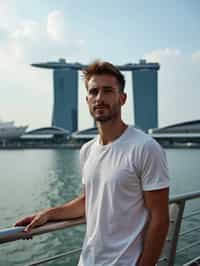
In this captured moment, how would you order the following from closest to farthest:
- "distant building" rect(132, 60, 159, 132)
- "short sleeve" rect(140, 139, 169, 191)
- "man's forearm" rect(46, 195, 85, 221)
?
"short sleeve" rect(140, 139, 169, 191), "man's forearm" rect(46, 195, 85, 221), "distant building" rect(132, 60, 159, 132)

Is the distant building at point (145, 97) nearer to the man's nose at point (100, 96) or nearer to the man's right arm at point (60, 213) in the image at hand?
the man's right arm at point (60, 213)

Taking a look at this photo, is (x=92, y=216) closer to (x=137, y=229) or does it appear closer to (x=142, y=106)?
(x=137, y=229)

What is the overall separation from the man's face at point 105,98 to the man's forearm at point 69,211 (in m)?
0.34

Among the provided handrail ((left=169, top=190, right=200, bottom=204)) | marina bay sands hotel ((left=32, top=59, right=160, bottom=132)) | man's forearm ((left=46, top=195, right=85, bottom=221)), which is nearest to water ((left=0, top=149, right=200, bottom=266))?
handrail ((left=169, top=190, right=200, bottom=204))

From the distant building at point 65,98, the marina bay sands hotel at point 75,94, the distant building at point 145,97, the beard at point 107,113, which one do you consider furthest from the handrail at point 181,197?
the distant building at point 65,98

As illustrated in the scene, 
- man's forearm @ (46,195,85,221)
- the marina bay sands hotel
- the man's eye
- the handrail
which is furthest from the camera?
the marina bay sands hotel

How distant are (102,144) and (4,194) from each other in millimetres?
14914

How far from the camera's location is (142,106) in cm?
7869

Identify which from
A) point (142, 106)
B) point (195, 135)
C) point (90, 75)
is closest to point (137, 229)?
point (90, 75)

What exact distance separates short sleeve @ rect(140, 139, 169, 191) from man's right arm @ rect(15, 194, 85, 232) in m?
0.34

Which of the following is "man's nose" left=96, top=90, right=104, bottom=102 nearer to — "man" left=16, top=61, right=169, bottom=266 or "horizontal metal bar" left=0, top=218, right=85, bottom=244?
"man" left=16, top=61, right=169, bottom=266

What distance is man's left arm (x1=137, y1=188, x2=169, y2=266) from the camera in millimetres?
1006

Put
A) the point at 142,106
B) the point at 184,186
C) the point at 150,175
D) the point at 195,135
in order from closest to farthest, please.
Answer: the point at 150,175
the point at 184,186
the point at 195,135
the point at 142,106

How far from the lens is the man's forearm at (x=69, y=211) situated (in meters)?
1.22
